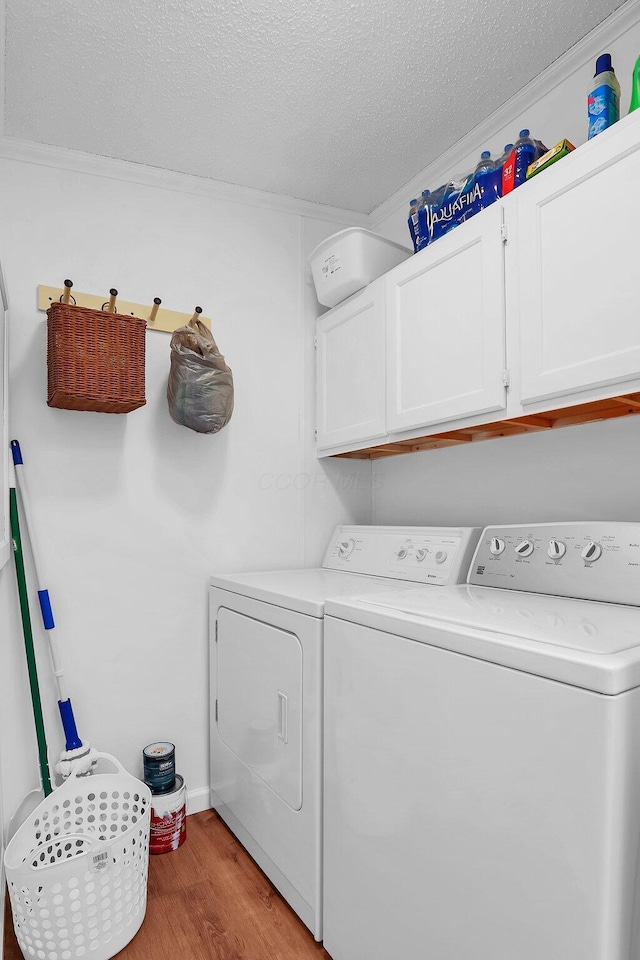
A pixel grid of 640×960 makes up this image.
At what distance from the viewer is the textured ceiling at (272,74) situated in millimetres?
1538

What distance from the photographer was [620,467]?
1596mm

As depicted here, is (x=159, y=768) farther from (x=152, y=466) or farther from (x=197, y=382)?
(x=197, y=382)

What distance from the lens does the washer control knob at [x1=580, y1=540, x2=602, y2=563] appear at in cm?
144

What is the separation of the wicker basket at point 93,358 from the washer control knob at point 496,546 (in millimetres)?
1226

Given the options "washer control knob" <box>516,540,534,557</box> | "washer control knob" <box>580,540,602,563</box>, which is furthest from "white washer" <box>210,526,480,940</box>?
"washer control knob" <box>580,540,602,563</box>

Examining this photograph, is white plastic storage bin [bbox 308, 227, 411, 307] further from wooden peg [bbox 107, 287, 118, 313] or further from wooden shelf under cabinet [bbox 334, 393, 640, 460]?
wooden peg [bbox 107, 287, 118, 313]

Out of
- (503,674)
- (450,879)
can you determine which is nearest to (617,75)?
(503,674)

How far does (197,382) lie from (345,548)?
0.89 m

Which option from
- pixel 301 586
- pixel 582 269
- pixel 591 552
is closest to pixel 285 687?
pixel 301 586

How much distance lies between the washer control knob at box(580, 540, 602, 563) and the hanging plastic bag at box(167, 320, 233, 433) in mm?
1270

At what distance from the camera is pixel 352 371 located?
88.9 inches

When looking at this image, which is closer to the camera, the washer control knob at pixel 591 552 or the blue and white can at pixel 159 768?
the washer control knob at pixel 591 552

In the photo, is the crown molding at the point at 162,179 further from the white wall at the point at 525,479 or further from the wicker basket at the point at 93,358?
the white wall at the point at 525,479

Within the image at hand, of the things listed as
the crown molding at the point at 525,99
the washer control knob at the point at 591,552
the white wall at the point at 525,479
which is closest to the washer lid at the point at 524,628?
the washer control knob at the point at 591,552
